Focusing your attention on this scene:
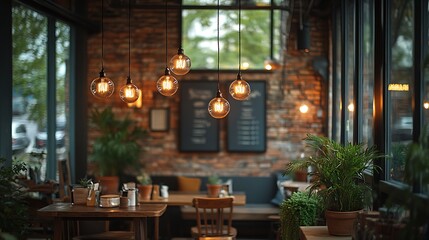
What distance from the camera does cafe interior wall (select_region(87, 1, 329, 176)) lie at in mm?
11117

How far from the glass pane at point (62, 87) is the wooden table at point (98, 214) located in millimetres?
3485

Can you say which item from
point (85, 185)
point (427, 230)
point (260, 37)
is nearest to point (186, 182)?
point (260, 37)

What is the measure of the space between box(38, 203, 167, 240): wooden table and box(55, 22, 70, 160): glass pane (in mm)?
→ 3485

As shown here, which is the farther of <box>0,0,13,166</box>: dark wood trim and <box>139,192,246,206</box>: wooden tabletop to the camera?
<box>139,192,246,206</box>: wooden tabletop

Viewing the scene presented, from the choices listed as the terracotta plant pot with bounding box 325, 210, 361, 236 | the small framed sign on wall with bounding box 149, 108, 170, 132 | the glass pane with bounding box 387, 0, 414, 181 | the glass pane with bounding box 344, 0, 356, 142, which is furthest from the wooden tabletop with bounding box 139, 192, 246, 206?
the glass pane with bounding box 387, 0, 414, 181

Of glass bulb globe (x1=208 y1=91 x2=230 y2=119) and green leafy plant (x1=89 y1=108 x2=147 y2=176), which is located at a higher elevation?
glass bulb globe (x1=208 y1=91 x2=230 y2=119)

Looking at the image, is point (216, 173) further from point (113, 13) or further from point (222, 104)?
point (222, 104)

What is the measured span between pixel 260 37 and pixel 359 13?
334 cm

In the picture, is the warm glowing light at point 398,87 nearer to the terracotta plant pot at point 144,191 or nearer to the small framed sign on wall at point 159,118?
the terracotta plant pot at point 144,191

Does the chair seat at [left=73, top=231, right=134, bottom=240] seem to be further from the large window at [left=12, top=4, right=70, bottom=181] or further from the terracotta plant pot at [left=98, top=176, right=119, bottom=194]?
the terracotta plant pot at [left=98, top=176, right=119, bottom=194]

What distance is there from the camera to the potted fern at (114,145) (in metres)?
10.6

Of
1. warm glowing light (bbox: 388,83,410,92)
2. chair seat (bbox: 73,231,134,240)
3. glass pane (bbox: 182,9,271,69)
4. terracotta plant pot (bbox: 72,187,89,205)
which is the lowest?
chair seat (bbox: 73,231,134,240)

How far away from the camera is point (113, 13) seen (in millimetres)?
11109

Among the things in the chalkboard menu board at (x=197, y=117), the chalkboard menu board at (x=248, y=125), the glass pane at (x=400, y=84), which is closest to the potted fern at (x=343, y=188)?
the glass pane at (x=400, y=84)
